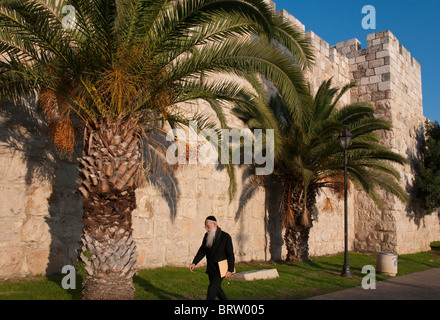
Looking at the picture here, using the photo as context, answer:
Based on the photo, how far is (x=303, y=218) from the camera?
10719mm

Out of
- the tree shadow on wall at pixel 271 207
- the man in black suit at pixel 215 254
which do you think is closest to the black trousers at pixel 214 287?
the man in black suit at pixel 215 254

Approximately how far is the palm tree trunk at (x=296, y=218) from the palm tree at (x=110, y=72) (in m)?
5.22

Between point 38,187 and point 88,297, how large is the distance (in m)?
2.43

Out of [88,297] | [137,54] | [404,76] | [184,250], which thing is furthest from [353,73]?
[88,297]

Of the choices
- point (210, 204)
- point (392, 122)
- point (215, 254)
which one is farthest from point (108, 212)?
point (392, 122)

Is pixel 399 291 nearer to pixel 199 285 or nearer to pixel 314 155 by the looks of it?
pixel 314 155

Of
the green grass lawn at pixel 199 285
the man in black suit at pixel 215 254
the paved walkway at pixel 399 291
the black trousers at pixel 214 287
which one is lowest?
the paved walkway at pixel 399 291

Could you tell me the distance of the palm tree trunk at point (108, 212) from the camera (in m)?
5.45

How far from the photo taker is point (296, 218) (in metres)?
10.9

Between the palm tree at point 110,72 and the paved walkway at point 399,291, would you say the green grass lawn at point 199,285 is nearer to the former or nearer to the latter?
the paved walkway at point 399,291

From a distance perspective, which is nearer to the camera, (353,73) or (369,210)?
(369,210)

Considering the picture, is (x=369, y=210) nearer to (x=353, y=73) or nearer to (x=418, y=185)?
(x=418, y=185)

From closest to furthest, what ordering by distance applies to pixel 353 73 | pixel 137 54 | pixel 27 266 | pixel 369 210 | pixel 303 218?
pixel 137 54 < pixel 27 266 < pixel 303 218 < pixel 369 210 < pixel 353 73
